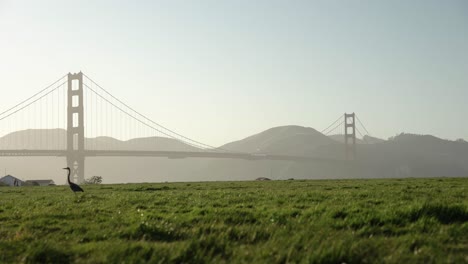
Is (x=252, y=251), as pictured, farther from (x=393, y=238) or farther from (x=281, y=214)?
(x=281, y=214)

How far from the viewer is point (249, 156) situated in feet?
421

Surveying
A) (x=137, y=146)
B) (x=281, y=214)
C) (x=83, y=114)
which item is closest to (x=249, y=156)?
(x=83, y=114)

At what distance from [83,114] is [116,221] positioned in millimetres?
100181

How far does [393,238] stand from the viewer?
240 inches

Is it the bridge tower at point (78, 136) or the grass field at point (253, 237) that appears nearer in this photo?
the grass field at point (253, 237)

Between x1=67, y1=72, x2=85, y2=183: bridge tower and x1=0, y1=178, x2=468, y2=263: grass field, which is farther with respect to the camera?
x1=67, y1=72, x2=85, y2=183: bridge tower

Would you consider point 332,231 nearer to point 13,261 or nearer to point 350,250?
point 350,250

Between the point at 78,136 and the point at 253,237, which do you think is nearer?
the point at 253,237

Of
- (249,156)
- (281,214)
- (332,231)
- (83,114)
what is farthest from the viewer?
(249,156)

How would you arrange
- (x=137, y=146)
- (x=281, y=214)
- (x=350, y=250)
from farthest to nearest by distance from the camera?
(x=137, y=146), (x=281, y=214), (x=350, y=250)

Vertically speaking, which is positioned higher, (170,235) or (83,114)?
(83,114)

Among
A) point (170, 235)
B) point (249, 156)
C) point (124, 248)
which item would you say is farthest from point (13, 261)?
point (249, 156)

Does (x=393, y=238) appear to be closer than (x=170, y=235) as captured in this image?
Yes

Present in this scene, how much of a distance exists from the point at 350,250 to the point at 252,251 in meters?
1.11
